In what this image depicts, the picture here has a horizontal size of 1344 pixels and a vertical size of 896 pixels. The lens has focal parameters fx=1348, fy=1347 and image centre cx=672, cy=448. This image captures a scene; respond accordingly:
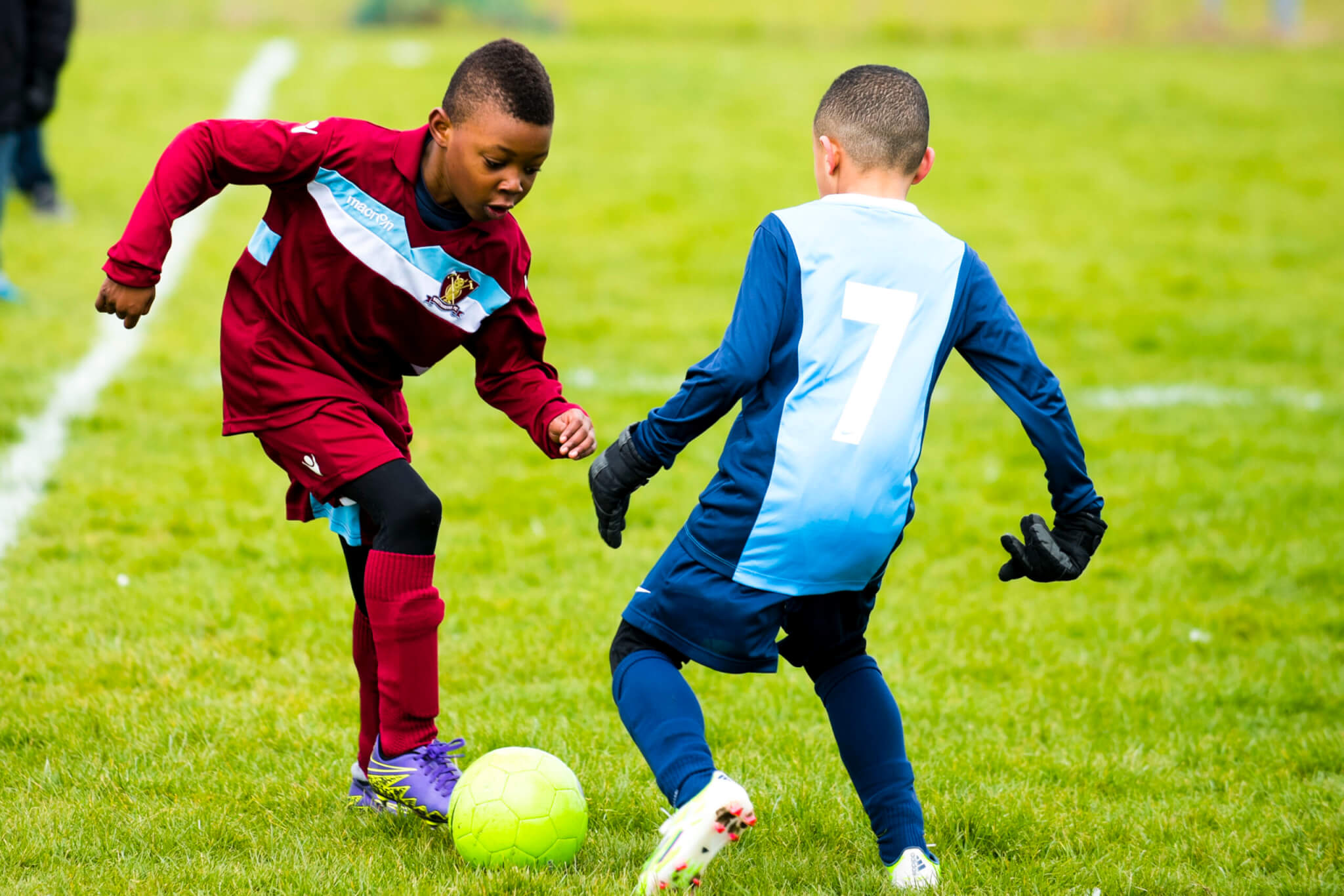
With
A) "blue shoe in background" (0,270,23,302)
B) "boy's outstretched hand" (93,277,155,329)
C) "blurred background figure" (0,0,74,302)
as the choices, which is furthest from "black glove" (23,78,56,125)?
"boy's outstretched hand" (93,277,155,329)

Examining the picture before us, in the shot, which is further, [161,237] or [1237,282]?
[1237,282]

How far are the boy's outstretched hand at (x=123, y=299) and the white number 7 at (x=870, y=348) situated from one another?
1.61 m

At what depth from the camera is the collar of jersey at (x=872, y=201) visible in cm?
300

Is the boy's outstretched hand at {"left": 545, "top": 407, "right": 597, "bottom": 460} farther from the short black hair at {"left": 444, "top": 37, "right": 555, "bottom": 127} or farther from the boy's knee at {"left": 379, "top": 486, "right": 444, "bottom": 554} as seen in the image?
the short black hair at {"left": 444, "top": 37, "right": 555, "bottom": 127}

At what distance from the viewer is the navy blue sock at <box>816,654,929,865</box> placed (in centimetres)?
322

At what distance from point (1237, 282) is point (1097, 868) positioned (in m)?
9.38

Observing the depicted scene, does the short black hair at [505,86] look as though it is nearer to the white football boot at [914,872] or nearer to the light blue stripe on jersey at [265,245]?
the light blue stripe on jersey at [265,245]

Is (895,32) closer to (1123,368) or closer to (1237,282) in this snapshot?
(1237,282)

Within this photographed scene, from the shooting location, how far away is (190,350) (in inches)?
338

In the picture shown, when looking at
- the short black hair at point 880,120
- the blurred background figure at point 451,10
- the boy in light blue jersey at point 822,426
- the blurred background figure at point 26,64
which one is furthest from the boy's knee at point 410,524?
the blurred background figure at point 451,10

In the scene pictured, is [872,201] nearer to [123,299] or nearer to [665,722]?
[665,722]

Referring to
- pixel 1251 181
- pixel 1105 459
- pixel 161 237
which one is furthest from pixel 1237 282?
pixel 161 237

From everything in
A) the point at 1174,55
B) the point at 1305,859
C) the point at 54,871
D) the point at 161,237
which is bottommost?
the point at 1305,859

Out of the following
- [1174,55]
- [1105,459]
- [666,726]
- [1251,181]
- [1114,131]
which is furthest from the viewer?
[1174,55]
